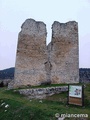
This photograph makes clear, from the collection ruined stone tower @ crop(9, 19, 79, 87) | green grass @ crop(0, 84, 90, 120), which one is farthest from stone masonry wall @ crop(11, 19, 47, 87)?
green grass @ crop(0, 84, 90, 120)

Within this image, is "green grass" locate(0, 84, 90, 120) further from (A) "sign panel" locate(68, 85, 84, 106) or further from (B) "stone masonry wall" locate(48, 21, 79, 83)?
(B) "stone masonry wall" locate(48, 21, 79, 83)

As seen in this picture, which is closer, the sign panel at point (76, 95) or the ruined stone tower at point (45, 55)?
the sign panel at point (76, 95)

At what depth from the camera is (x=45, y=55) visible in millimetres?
24984

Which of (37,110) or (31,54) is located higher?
(31,54)

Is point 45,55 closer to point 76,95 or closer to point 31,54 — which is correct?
point 31,54

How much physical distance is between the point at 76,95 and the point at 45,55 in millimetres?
9771

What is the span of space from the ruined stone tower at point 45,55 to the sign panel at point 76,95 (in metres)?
8.09

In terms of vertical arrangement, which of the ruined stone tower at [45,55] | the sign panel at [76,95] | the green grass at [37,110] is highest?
the ruined stone tower at [45,55]

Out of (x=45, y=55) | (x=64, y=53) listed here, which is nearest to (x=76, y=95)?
(x=64, y=53)

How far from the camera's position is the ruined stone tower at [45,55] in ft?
79.9

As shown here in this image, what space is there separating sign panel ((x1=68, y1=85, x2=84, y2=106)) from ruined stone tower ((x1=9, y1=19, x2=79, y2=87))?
26.6 ft

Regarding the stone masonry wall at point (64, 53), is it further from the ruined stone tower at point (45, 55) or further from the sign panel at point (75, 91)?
the sign panel at point (75, 91)

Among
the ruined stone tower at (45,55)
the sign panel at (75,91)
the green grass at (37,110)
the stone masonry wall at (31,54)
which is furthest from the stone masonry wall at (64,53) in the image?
the sign panel at (75,91)

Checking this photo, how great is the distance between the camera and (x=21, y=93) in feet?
68.0
